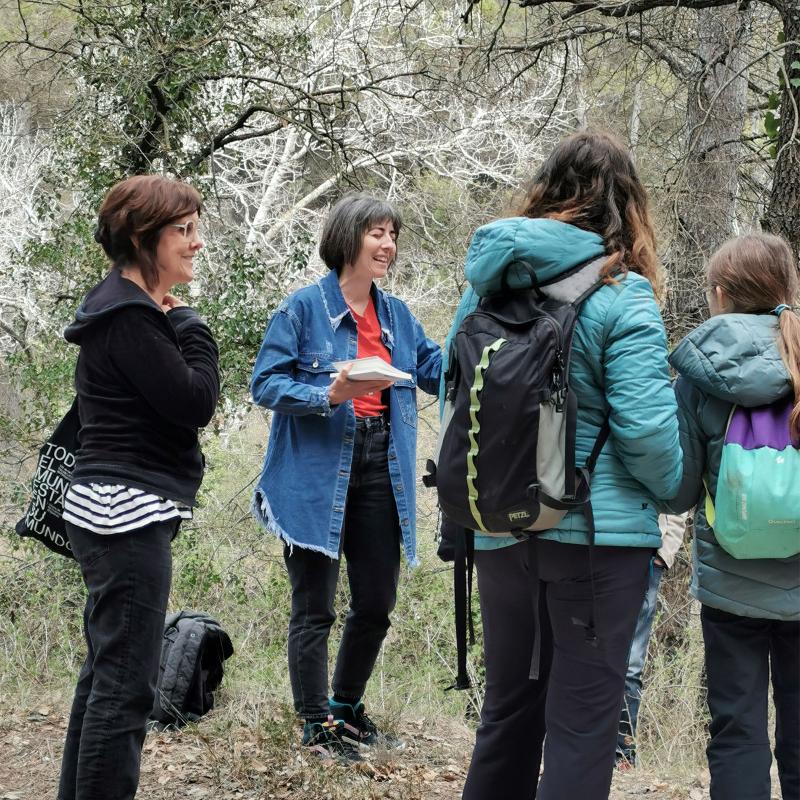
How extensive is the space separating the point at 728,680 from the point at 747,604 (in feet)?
0.80

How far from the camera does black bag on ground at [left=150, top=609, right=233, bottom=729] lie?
4.33 meters

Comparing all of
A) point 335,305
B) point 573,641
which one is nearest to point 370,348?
point 335,305

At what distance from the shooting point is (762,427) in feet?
9.05

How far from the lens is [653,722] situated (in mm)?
5336

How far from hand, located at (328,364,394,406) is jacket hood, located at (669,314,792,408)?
1.07 meters

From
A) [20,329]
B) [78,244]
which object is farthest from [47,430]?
[78,244]

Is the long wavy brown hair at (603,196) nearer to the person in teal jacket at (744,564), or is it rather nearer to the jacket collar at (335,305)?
the person in teal jacket at (744,564)

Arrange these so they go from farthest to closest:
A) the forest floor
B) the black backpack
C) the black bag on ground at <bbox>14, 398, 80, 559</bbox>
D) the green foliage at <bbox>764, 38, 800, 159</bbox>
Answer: the green foliage at <bbox>764, 38, 800, 159</bbox>
the forest floor
the black bag on ground at <bbox>14, 398, 80, 559</bbox>
the black backpack

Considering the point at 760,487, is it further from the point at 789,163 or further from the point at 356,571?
the point at 789,163

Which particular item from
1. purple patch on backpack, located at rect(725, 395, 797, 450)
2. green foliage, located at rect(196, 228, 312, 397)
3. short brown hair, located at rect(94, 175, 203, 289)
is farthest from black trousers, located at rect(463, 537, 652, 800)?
green foliage, located at rect(196, 228, 312, 397)

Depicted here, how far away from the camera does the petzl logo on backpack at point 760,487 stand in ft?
8.79

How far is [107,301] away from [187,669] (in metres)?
2.23

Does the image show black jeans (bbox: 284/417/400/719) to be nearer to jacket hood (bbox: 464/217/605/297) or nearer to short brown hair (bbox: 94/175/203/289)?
short brown hair (bbox: 94/175/203/289)

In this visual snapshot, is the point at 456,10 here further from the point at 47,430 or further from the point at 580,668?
the point at 580,668
